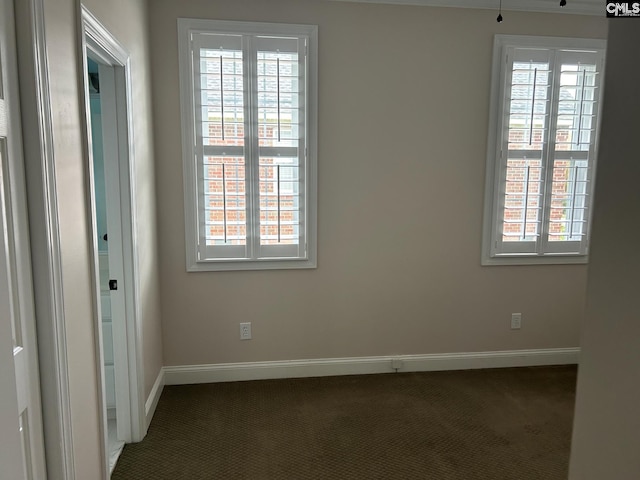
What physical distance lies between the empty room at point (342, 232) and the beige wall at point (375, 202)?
0.05 ft

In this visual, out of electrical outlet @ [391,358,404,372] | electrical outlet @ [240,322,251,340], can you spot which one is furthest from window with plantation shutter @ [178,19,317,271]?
electrical outlet @ [391,358,404,372]

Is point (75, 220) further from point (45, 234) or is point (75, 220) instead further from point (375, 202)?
point (375, 202)

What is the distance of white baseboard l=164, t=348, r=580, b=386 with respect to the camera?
10.9ft

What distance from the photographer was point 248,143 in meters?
3.15

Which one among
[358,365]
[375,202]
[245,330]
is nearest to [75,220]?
[245,330]

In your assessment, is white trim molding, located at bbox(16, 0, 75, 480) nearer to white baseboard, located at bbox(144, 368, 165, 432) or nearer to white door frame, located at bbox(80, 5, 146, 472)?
white door frame, located at bbox(80, 5, 146, 472)

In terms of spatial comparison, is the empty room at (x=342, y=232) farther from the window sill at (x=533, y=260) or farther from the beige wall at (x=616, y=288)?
the beige wall at (x=616, y=288)

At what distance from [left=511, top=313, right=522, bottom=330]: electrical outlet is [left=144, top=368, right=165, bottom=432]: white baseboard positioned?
2.80 metres

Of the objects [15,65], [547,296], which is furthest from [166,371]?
[547,296]

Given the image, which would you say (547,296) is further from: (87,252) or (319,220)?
(87,252)

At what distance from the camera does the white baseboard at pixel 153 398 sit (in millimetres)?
2738

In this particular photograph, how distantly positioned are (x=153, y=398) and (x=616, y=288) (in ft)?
9.07

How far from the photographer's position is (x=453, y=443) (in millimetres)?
2607

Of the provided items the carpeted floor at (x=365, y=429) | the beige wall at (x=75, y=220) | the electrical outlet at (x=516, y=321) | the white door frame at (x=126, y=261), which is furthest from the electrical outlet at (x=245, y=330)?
the electrical outlet at (x=516, y=321)
